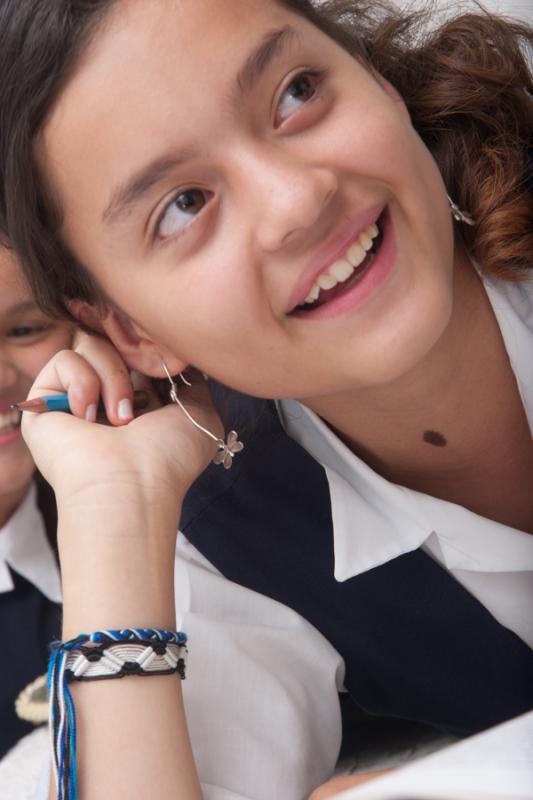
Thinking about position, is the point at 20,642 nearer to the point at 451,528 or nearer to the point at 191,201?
the point at 451,528


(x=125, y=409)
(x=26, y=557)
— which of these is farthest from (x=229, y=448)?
(x=26, y=557)

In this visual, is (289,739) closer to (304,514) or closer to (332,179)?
(304,514)

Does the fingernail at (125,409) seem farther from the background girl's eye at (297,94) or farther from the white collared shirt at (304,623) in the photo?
the background girl's eye at (297,94)

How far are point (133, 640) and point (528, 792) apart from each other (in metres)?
0.49

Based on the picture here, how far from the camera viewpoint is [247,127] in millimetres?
864

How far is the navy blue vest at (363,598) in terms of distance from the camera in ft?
3.66

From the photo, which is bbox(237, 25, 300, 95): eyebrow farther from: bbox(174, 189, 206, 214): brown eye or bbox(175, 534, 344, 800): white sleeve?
bbox(175, 534, 344, 800): white sleeve

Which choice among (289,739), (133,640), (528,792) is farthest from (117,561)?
(528,792)

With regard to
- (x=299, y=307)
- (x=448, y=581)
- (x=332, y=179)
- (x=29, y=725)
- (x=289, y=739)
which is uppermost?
(x=332, y=179)

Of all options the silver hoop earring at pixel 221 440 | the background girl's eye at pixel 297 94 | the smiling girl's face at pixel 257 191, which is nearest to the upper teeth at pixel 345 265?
the smiling girl's face at pixel 257 191

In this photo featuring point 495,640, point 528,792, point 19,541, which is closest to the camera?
point 528,792

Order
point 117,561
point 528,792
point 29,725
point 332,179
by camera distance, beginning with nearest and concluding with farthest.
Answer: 1. point 528,792
2. point 332,179
3. point 117,561
4. point 29,725

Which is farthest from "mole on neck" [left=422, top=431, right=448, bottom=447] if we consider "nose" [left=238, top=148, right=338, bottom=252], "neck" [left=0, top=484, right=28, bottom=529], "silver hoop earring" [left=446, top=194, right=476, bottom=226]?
"neck" [left=0, top=484, right=28, bottom=529]

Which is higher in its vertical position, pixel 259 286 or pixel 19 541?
pixel 259 286
